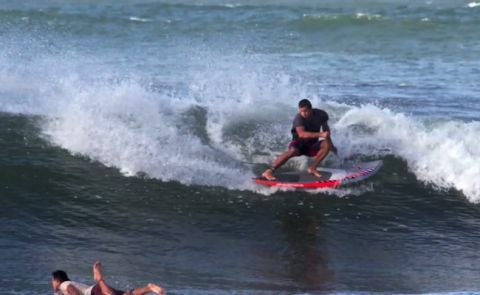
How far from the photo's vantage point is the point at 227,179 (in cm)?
1402

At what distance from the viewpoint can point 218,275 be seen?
10.8m

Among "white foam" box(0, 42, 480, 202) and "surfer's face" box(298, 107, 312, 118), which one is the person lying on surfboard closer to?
"surfer's face" box(298, 107, 312, 118)

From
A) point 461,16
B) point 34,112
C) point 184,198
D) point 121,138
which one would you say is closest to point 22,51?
point 34,112

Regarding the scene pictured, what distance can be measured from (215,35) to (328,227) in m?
21.0

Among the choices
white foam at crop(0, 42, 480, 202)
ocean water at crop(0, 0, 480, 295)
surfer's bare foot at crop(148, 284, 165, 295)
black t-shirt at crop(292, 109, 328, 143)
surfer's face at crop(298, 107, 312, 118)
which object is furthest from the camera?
white foam at crop(0, 42, 480, 202)

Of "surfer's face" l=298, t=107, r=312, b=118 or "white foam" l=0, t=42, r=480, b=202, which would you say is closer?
"surfer's face" l=298, t=107, r=312, b=118

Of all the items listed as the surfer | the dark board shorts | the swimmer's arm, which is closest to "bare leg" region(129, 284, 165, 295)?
the surfer

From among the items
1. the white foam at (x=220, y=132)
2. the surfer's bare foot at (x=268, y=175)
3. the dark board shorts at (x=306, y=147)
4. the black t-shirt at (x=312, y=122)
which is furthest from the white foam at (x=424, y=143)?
the surfer's bare foot at (x=268, y=175)

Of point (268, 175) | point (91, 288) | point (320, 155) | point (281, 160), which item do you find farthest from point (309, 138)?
point (91, 288)

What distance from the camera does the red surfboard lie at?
13430 millimetres

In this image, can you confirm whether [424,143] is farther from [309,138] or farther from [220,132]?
[220,132]

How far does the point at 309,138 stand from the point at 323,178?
0.62 meters

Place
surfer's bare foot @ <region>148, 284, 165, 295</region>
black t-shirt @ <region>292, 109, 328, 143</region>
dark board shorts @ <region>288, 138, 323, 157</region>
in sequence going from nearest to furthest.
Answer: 1. surfer's bare foot @ <region>148, 284, 165, 295</region>
2. black t-shirt @ <region>292, 109, 328, 143</region>
3. dark board shorts @ <region>288, 138, 323, 157</region>

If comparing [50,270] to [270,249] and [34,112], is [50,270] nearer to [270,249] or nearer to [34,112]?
[270,249]
